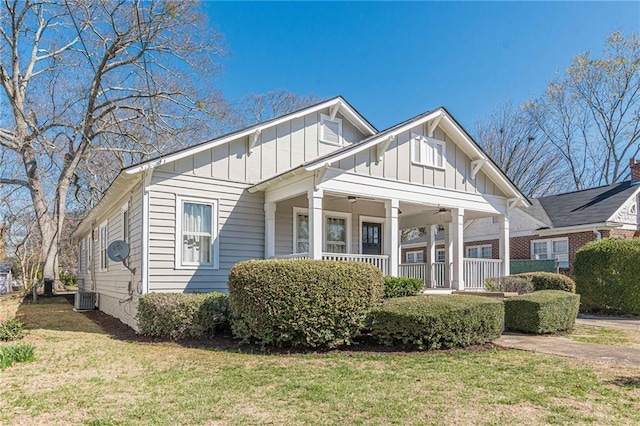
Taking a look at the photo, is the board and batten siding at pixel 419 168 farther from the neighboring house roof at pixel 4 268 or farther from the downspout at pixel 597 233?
the neighboring house roof at pixel 4 268

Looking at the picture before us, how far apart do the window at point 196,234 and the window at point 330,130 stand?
431 cm

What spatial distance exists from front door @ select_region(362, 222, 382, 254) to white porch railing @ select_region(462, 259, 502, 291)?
113 inches

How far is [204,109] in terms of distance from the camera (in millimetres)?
20781

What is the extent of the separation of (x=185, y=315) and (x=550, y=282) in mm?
10488

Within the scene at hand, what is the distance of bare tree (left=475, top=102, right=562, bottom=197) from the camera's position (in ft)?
109

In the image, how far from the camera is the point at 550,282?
525 inches

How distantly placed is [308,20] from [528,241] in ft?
47.7

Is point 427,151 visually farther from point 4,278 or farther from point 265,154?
point 4,278

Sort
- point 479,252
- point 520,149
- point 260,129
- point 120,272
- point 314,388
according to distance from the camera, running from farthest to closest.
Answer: point 520,149
point 479,252
point 120,272
point 260,129
point 314,388

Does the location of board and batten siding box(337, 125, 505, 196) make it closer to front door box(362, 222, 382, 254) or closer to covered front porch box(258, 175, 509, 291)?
covered front porch box(258, 175, 509, 291)

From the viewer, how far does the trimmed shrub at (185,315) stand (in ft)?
29.1

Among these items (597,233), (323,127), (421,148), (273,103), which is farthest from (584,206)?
(273,103)

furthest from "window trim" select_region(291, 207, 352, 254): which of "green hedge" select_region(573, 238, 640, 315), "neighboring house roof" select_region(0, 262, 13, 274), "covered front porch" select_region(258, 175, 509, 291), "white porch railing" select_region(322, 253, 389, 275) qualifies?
"neighboring house roof" select_region(0, 262, 13, 274)

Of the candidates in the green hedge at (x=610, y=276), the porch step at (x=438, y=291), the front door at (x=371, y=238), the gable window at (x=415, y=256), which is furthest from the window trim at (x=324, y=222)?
the gable window at (x=415, y=256)
